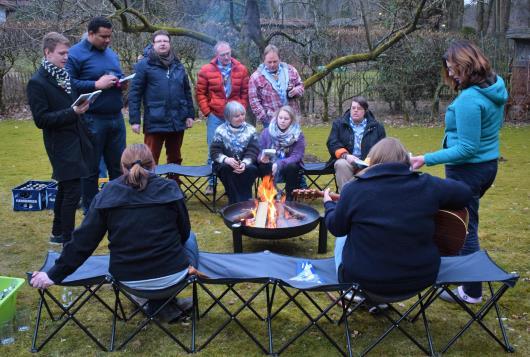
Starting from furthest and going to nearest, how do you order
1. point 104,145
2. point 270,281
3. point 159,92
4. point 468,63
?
point 159,92, point 104,145, point 468,63, point 270,281

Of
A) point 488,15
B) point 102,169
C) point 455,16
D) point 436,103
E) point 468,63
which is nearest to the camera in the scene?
point 468,63

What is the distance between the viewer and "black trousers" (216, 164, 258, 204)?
584cm

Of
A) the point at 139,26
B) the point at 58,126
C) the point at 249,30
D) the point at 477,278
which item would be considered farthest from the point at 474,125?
the point at 139,26

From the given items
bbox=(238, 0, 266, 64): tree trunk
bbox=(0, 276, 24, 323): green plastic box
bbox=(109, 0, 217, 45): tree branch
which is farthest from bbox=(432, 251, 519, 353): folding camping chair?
bbox=(238, 0, 266, 64): tree trunk

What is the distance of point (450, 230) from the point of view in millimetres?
3242

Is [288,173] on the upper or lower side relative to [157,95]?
lower

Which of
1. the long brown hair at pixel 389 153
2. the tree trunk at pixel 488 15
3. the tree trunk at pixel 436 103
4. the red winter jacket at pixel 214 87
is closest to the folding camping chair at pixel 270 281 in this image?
the long brown hair at pixel 389 153

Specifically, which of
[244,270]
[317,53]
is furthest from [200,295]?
[317,53]

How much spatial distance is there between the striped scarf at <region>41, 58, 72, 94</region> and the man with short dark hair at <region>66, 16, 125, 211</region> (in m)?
0.83

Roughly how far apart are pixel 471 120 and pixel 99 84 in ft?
11.5

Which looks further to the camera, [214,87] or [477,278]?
[214,87]

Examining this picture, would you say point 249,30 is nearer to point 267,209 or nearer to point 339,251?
point 267,209

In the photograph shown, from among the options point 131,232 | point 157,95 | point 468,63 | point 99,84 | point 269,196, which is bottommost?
point 269,196

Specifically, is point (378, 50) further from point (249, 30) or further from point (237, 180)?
point (237, 180)
